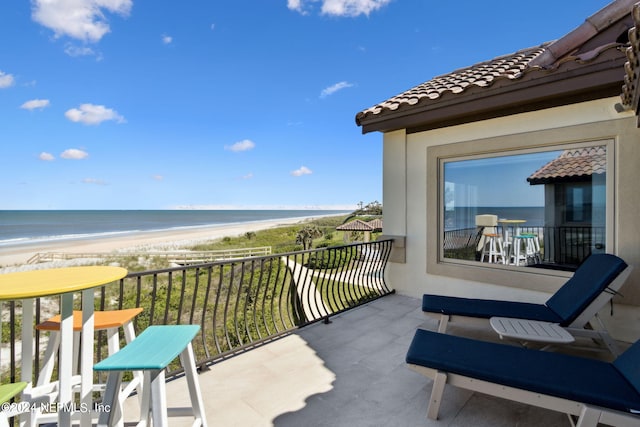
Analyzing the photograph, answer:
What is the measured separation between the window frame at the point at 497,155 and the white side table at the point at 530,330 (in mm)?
1213

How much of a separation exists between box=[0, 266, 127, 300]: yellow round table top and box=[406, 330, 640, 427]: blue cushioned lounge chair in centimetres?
192

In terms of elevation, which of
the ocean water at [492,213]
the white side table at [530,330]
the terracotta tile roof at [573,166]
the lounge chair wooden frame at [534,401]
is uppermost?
the terracotta tile roof at [573,166]

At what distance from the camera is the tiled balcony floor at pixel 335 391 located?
1.92 metres

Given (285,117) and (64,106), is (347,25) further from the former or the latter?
(64,106)

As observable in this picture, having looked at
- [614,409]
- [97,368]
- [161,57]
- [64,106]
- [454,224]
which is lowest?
[614,409]

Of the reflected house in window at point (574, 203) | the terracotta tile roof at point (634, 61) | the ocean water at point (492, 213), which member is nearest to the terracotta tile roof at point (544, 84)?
the terracotta tile roof at point (634, 61)

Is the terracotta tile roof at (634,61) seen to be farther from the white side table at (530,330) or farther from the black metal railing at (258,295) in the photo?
the black metal railing at (258,295)

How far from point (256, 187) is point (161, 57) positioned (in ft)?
165

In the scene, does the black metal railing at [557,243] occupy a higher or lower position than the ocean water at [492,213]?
lower

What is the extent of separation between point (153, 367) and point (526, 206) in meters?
4.67

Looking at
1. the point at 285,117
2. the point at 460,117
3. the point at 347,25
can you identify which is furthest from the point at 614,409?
the point at 285,117

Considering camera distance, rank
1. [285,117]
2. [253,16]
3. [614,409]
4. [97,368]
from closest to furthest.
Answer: [97,368]
[614,409]
[253,16]
[285,117]

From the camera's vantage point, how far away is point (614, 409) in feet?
4.73

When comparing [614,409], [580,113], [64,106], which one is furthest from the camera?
[64,106]
